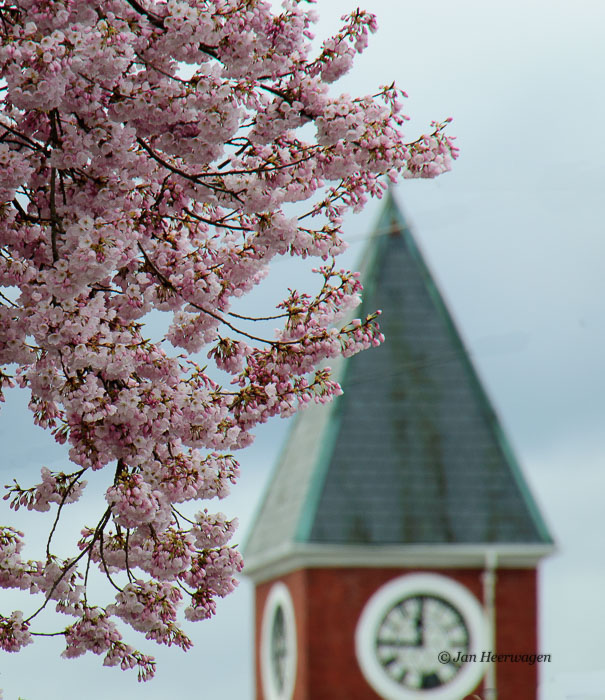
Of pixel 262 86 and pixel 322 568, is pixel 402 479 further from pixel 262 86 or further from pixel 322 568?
pixel 262 86

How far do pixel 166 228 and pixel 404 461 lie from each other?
14569 mm

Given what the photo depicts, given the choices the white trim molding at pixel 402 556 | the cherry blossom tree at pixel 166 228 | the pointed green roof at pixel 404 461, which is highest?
the pointed green roof at pixel 404 461

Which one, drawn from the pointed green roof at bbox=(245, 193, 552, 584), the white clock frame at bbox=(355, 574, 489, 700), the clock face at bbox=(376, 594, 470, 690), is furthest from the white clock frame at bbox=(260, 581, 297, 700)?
the clock face at bbox=(376, 594, 470, 690)

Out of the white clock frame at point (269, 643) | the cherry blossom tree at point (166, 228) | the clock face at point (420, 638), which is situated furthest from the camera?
the white clock frame at point (269, 643)

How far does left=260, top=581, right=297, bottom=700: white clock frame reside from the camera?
66.4 ft

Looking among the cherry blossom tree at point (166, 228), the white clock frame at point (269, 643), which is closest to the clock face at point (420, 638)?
the white clock frame at point (269, 643)

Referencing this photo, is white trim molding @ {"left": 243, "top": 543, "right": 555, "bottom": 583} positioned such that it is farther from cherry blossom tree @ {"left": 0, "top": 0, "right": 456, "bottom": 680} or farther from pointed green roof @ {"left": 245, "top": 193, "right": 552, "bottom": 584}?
cherry blossom tree @ {"left": 0, "top": 0, "right": 456, "bottom": 680}

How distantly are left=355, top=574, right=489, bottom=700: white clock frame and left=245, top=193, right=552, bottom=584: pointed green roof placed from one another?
2.75ft

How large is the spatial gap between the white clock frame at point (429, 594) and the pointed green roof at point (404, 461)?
84 centimetres

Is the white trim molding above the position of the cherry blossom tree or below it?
above

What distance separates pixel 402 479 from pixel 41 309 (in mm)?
15099

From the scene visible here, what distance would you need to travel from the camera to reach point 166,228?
495 centimetres

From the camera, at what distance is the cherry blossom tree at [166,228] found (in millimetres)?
4129

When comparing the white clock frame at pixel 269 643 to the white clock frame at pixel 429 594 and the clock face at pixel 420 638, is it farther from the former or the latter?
the clock face at pixel 420 638
